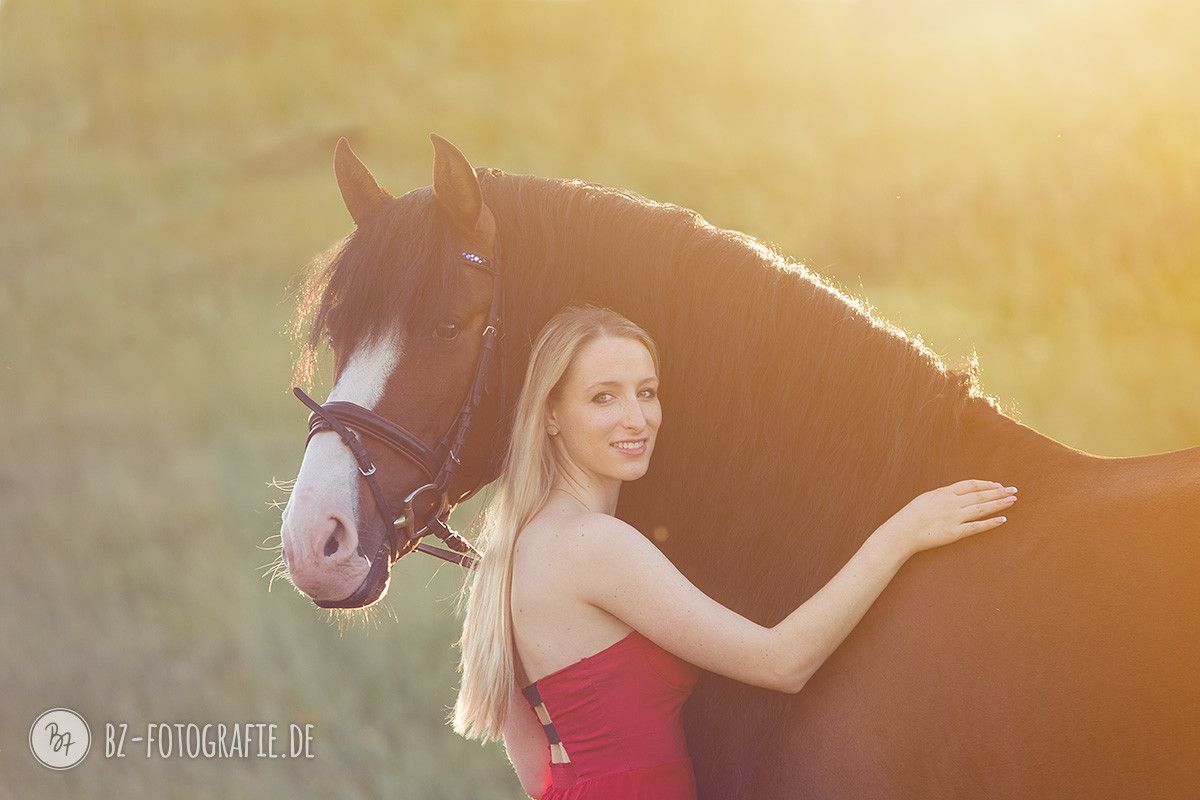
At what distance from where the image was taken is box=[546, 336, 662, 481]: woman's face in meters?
2.14

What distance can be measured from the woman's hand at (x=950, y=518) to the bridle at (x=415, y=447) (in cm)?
96

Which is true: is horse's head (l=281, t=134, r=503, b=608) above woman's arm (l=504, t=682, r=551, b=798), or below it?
above

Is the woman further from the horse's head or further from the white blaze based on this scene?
the white blaze

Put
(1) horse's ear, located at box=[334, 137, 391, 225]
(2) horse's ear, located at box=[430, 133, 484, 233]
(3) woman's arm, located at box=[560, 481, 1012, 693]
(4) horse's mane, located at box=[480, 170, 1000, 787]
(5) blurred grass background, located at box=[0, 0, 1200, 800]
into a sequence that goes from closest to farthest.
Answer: (3) woman's arm, located at box=[560, 481, 1012, 693] < (4) horse's mane, located at box=[480, 170, 1000, 787] < (2) horse's ear, located at box=[430, 133, 484, 233] < (1) horse's ear, located at box=[334, 137, 391, 225] < (5) blurred grass background, located at box=[0, 0, 1200, 800]

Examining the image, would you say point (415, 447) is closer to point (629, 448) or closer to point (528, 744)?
point (629, 448)

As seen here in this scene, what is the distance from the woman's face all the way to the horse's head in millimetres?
257

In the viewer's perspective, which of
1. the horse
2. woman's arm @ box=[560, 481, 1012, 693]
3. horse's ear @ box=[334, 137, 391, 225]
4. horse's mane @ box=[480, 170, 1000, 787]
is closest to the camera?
the horse

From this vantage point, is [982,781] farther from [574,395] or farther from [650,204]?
[650,204]

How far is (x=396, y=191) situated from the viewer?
30.4 feet

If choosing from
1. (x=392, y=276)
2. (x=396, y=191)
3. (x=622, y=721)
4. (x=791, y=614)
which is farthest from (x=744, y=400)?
(x=396, y=191)

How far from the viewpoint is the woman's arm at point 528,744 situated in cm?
230

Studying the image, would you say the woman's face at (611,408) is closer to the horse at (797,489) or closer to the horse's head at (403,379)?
the horse at (797,489)

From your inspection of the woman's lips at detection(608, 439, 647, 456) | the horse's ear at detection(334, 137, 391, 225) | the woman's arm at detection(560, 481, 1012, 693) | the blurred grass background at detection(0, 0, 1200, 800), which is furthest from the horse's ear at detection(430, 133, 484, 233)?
the blurred grass background at detection(0, 0, 1200, 800)

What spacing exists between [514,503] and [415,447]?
26cm
